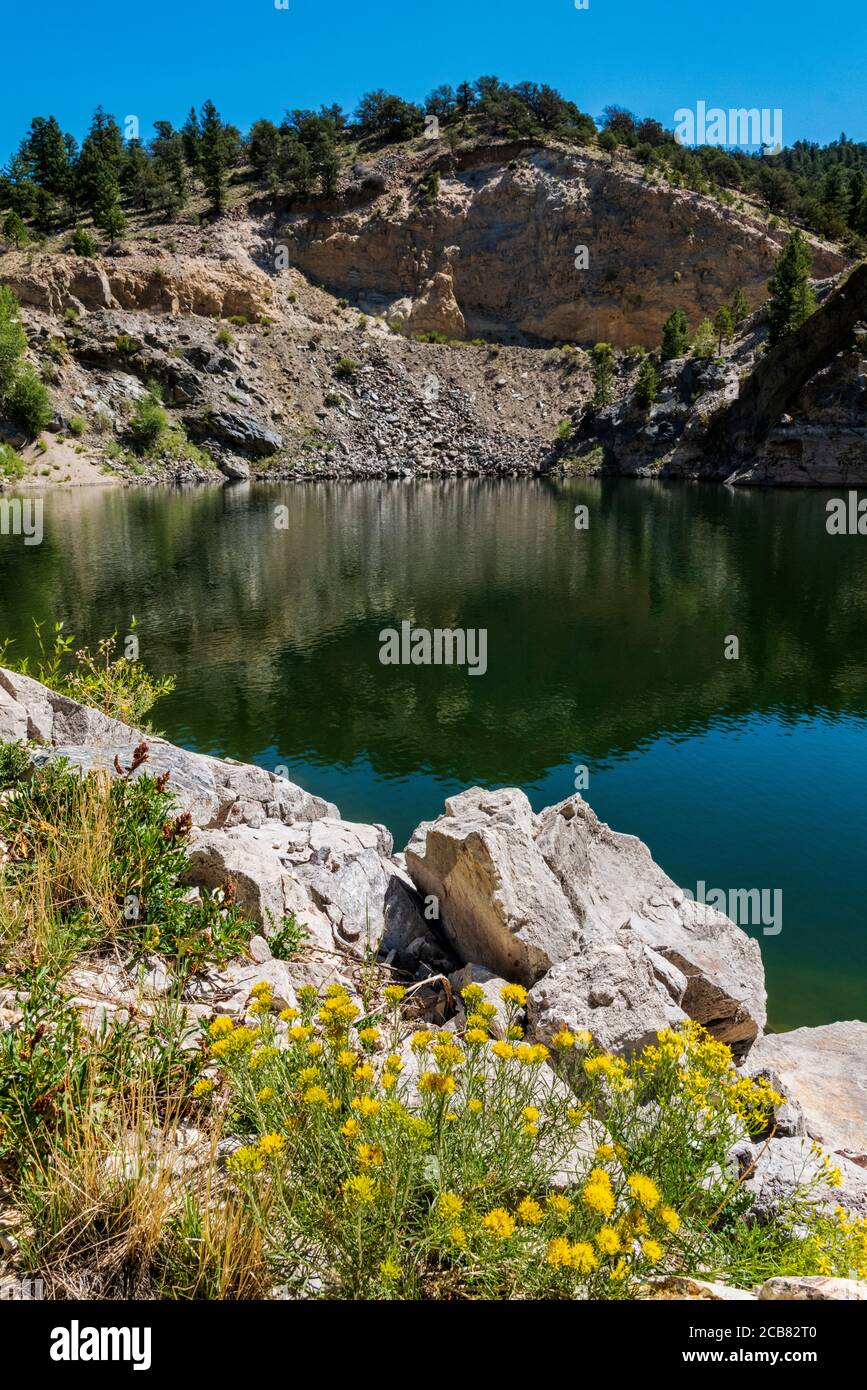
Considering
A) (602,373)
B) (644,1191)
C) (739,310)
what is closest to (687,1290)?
(644,1191)

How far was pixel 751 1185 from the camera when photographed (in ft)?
14.0

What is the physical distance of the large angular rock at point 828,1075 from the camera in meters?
6.23

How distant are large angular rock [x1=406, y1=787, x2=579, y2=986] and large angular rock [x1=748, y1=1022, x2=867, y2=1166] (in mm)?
1969

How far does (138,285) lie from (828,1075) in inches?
3662

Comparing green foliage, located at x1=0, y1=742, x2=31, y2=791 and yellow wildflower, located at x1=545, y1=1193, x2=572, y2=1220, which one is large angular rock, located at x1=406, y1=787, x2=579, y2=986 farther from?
green foliage, located at x1=0, y1=742, x2=31, y2=791

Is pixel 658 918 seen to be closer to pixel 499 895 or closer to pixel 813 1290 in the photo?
pixel 499 895

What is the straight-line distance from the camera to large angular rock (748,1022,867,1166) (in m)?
6.23

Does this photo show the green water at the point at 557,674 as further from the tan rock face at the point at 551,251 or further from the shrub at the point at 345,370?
the tan rock face at the point at 551,251

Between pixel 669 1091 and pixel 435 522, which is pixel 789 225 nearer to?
pixel 435 522

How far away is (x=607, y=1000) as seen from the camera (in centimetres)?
593

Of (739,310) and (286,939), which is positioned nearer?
(286,939)

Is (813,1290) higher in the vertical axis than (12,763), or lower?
lower

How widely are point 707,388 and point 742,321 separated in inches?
540

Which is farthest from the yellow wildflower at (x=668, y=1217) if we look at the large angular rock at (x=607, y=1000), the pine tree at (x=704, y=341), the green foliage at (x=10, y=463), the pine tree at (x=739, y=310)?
the pine tree at (x=739, y=310)
